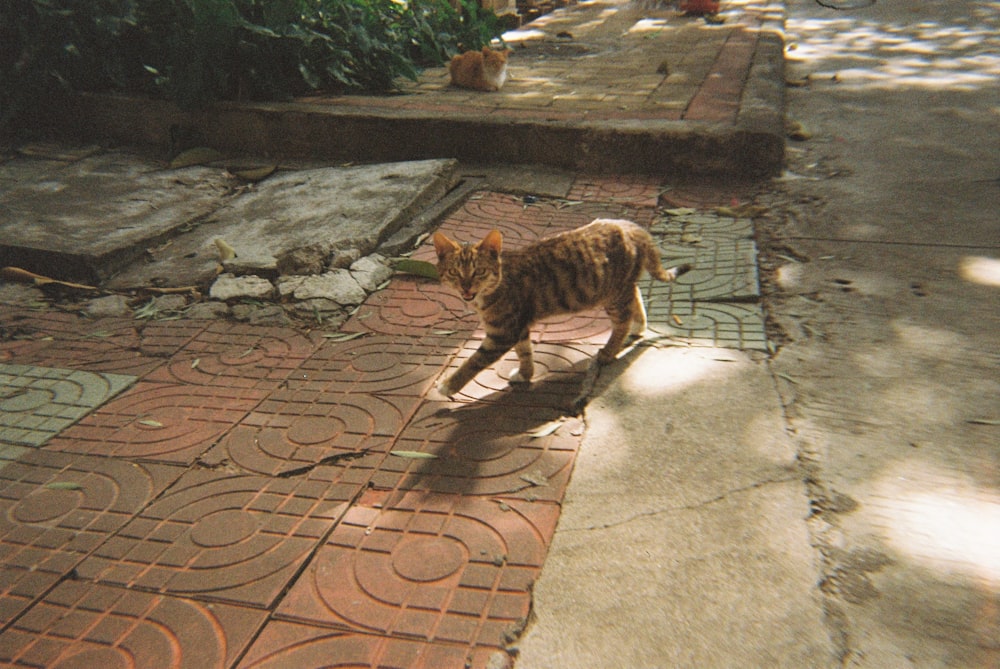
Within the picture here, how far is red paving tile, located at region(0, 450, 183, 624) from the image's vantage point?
7.74 ft

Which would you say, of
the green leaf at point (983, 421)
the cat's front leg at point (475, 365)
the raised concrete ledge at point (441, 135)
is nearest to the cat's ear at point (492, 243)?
the cat's front leg at point (475, 365)

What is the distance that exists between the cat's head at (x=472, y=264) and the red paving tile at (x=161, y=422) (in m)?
0.98

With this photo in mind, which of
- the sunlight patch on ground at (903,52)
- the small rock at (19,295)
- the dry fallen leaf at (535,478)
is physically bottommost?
the sunlight patch on ground at (903,52)

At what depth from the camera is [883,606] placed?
201 centimetres

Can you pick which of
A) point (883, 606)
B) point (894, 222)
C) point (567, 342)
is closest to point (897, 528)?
point (883, 606)

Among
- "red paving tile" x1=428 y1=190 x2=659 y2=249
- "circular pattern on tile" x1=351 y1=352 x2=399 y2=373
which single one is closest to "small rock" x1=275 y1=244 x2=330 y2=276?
"red paving tile" x1=428 y1=190 x2=659 y2=249

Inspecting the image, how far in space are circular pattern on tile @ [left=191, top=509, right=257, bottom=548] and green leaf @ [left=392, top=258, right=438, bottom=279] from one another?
2035mm

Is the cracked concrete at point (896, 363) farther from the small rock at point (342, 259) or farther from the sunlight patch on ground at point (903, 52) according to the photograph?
the small rock at point (342, 259)

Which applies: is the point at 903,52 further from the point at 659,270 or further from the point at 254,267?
the point at 254,267

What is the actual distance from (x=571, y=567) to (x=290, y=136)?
15.6ft

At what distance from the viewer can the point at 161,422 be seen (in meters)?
3.11

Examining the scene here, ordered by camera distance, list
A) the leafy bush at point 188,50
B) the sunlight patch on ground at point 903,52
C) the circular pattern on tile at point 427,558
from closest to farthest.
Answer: the circular pattern on tile at point 427,558 → the leafy bush at point 188,50 → the sunlight patch on ground at point 903,52

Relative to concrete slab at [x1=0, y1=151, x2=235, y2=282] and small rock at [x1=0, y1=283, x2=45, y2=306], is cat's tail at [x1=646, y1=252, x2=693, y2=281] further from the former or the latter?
small rock at [x1=0, y1=283, x2=45, y2=306]

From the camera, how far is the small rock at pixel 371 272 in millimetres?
4227
